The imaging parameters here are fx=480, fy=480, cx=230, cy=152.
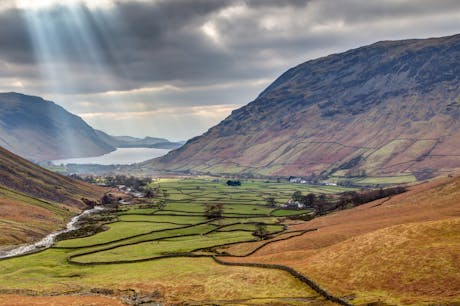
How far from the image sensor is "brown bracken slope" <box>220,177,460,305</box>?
219 feet

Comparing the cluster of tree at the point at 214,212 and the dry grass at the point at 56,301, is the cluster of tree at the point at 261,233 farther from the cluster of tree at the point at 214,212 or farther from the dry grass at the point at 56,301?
the dry grass at the point at 56,301

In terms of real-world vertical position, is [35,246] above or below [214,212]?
above

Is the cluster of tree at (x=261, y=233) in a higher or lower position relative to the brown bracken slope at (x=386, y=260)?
lower

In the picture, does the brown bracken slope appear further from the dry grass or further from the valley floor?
the dry grass

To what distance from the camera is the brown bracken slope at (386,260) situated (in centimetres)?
6662

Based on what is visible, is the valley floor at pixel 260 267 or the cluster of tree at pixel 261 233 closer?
the valley floor at pixel 260 267

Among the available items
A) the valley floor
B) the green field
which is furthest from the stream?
the valley floor

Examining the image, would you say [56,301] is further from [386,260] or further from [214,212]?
[214,212]

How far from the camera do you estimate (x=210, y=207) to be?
7726 inches

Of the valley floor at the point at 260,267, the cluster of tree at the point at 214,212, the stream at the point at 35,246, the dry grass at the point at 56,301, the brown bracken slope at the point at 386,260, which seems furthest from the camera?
the cluster of tree at the point at 214,212

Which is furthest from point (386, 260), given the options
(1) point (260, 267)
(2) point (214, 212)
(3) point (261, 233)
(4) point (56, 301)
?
(2) point (214, 212)

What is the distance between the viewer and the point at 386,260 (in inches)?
3083

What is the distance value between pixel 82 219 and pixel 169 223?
1908 inches

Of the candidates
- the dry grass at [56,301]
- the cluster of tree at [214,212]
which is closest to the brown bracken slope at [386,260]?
the dry grass at [56,301]
